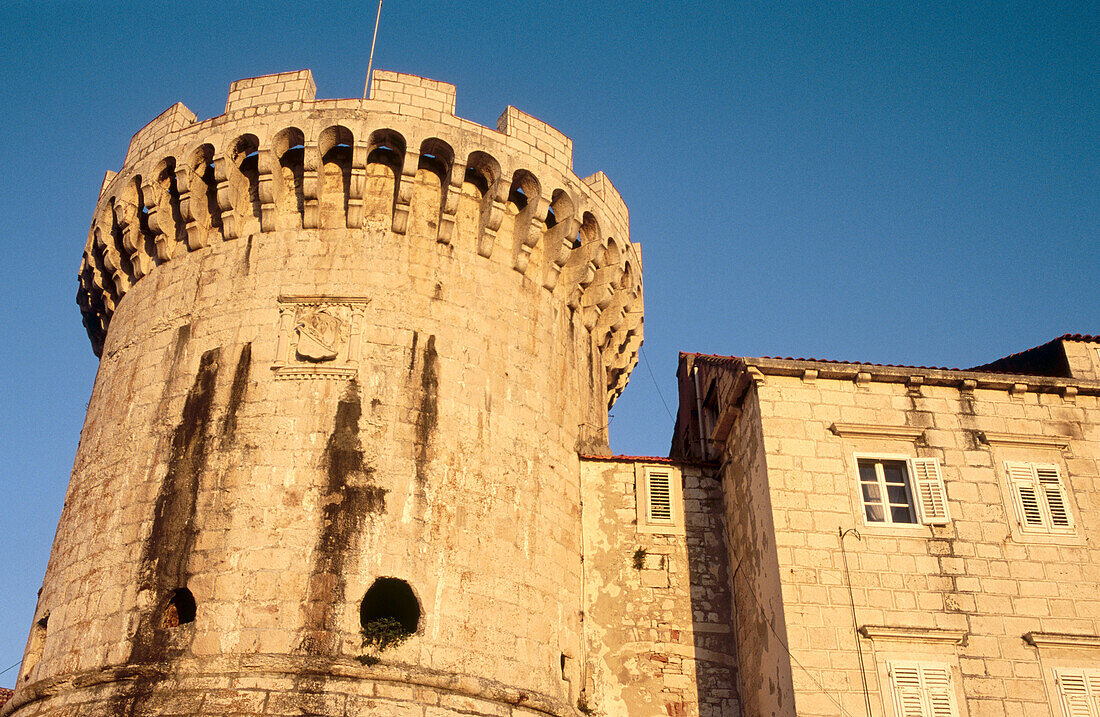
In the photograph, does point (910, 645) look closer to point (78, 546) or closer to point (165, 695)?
point (165, 695)

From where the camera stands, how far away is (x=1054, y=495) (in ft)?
51.1

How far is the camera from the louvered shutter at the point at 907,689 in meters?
13.4

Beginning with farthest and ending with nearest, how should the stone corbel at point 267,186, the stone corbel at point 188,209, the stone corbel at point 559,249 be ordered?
the stone corbel at point 559,249, the stone corbel at point 188,209, the stone corbel at point 267,186

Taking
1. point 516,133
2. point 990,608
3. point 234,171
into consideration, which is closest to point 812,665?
point 990,608

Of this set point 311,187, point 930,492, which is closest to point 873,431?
point 930,492

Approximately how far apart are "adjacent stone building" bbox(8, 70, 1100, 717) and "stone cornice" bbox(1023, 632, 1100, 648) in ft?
0.10

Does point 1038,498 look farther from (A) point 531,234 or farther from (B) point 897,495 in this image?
(A) point 531,234

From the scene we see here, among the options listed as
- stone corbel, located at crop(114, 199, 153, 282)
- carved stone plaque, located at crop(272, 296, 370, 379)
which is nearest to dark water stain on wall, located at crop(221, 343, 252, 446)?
carved stone plaque, located at crop(272, 296, 370, 379)

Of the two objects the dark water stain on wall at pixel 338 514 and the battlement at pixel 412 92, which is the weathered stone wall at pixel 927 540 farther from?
the battlement at pixel 412 92

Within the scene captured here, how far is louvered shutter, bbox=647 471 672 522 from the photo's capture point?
17.8 meters

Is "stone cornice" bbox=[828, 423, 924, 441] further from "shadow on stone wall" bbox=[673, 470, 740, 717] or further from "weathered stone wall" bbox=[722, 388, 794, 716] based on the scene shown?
"shadow on stone wall" bbox=[673, 470, 740, 717]

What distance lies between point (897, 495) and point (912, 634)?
7.61 feet

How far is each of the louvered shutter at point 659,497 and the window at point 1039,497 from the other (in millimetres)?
5634

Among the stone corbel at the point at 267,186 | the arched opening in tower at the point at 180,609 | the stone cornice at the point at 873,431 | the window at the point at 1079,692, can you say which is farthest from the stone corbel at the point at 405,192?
the window at the point at 1079,692
